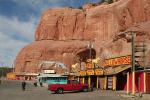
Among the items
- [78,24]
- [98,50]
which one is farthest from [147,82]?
[78,24]

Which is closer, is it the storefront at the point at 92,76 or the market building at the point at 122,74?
the market building at the point at 122,74

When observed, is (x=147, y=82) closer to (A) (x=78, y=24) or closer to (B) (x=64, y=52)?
(B) (x=64, y=52)

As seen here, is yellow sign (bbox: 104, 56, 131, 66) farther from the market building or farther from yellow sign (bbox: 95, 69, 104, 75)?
yellow sign (bbox: 95, 69, 104, 75)

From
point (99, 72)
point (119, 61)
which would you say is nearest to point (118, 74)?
point (119, 61)

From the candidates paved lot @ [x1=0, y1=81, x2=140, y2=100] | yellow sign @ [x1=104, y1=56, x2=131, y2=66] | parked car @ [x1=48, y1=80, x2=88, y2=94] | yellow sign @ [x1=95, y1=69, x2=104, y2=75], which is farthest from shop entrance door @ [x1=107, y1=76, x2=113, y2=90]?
paved lot @ [x1=0, y1=81, x2=140, y2=100]

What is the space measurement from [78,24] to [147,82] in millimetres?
93940

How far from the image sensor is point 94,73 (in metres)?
53.3

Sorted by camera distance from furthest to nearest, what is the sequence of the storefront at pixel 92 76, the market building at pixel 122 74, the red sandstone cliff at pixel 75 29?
the red sandstone cliff at pixel 75 29
the storefront at pixel 92 76
the market building at pixel 122 74

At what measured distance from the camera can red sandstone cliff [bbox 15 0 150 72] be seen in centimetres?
11050

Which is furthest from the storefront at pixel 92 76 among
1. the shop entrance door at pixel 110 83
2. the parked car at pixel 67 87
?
the parked car at pixel 67 87

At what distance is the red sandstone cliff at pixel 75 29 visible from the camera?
110 m

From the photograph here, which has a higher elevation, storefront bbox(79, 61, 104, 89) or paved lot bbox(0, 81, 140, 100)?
storefront bbox(79, 61, 104, 89)

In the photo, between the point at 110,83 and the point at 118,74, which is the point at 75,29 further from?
the point at 118,74

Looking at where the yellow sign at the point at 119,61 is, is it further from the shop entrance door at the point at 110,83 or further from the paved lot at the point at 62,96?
the paved lot at the point at 62,96
